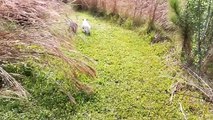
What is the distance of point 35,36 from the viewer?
3498mm

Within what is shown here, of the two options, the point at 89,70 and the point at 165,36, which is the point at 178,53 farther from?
the point at 89,70

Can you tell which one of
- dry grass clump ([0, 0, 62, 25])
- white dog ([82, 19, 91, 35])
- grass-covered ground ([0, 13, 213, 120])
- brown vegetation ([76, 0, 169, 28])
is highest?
dry grass clump ([0, 0, 62, 25])

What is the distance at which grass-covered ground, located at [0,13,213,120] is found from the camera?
315cm

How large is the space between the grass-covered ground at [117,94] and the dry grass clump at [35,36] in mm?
155

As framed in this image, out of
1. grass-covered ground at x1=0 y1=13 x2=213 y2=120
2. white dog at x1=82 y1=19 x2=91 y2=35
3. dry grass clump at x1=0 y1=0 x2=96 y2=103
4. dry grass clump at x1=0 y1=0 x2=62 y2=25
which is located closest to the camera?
grass-covered ground at x1=0 y1=13 x2=213 y2=120

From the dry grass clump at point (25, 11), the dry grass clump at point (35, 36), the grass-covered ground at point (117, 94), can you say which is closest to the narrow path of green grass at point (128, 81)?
the grass-covered ground at point (117, 94)

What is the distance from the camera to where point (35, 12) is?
3.73 meters

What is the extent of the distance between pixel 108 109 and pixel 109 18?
2.26 metres

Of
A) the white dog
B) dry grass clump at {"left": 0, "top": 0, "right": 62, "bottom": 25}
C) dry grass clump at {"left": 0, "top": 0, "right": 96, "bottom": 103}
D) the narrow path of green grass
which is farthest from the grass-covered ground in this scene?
dry grass clump at {"left": 0, "top": 0, "right": 62, "bottom": 25}

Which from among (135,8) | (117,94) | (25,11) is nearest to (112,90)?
(117,94)

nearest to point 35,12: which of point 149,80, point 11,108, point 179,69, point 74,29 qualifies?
point 74,29

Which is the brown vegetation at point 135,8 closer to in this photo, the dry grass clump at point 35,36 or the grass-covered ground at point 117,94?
the grass-covered ground at point 117,94

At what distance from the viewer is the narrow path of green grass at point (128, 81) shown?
3213 mm

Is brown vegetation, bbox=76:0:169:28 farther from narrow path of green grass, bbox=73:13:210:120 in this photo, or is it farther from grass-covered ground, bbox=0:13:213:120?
grass-covered ground, bbox=0:13:213:120
